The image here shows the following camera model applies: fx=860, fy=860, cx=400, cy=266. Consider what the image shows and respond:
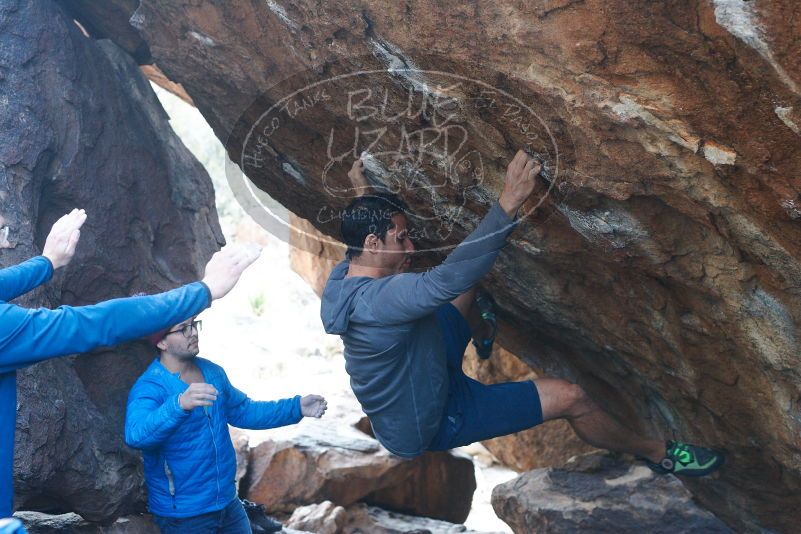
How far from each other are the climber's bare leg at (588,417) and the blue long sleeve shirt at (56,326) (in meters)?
2.00

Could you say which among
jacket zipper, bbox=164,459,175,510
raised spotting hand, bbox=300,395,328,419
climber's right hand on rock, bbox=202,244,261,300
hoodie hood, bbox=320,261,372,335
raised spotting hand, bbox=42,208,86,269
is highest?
climber's right hand on rock, bbox=202,244,261,300

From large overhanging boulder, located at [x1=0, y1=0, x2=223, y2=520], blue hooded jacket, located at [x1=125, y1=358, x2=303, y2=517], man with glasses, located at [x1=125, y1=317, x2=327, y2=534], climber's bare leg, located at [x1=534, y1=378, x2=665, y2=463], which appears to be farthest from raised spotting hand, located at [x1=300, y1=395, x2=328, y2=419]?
climber's bare leg, located at [x1=534, y1=378, x2=665, y2=463]

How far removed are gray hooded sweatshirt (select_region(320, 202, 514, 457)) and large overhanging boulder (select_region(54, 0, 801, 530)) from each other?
1.71ft

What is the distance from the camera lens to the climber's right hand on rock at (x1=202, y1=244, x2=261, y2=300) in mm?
3049

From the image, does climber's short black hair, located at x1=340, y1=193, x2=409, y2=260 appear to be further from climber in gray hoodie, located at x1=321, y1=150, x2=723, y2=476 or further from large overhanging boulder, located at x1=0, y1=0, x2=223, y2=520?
large overhanging boulder, located at x1=0, y1=0, x2=223, y2=520

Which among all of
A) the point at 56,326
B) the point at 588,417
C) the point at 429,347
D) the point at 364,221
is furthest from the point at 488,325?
the point at 56,326

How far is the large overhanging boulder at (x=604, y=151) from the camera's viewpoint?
2.70m

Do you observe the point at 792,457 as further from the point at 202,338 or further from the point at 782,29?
the point at 202,338

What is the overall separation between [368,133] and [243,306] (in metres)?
14.0

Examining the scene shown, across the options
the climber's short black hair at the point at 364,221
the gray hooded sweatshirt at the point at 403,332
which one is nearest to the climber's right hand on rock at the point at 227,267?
the gray hooded sweatshirt at the point at 403,332

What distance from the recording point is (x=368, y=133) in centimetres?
410

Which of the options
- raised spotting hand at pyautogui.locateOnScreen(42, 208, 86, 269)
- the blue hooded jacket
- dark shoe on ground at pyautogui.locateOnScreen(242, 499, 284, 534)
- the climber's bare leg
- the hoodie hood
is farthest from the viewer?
dark shoe on ground at pyautogui.locateOnScreen(242, 499, 284, 534)

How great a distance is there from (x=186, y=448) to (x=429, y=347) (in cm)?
120

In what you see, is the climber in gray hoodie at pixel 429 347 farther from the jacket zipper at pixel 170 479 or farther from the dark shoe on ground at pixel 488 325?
the jacket zipper at pixel 170 479
